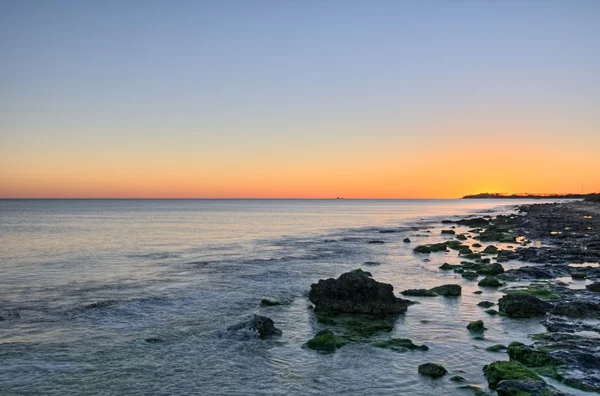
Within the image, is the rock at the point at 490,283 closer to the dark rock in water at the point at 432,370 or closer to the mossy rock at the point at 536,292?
the mossy rock at the point at 536,292

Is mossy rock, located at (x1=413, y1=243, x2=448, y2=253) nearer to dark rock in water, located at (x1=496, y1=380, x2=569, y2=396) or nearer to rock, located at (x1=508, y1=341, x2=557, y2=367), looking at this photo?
rock, located at (x1=508, y1=341, x2=557, y2=367)

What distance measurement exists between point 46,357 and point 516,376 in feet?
50.2

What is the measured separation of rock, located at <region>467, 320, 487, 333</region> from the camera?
63.0 ft

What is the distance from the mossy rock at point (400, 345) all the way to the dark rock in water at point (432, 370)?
2.37 metres

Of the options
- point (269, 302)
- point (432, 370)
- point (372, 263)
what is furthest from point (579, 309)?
point (372, 263)

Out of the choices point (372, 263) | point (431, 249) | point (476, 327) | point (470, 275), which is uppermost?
point (476, 327)

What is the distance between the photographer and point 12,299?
26.1 m

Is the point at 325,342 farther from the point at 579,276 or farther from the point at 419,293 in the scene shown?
the point at 579,276

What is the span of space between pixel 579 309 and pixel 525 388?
11048 mm

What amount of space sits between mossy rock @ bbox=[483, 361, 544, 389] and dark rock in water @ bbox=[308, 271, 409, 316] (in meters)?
8.70

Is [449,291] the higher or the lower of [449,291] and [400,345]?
the higher

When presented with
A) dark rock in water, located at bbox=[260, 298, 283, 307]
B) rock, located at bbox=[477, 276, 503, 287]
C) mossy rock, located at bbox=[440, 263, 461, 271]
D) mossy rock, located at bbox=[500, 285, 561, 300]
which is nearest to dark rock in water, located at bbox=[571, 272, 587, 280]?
mossy rock, located at bbox=[500, 285, 561, 300]

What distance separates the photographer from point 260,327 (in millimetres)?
19062

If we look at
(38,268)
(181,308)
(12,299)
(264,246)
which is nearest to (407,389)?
(181,308)
